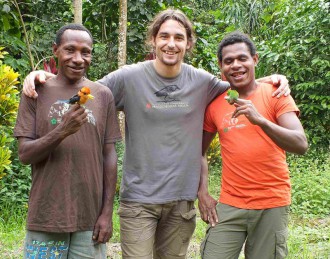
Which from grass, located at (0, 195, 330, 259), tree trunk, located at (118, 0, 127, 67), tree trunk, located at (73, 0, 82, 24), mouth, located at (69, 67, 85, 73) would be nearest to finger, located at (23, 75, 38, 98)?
mouth, located at (69, 67, 85, 73)

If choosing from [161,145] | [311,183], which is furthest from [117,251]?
[311,183]

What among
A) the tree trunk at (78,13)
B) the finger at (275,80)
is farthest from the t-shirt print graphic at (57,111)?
the tree trunk at (78,13)

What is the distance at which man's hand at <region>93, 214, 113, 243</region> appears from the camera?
2.64 metres

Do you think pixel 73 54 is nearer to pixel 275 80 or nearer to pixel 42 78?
pixel 42 78

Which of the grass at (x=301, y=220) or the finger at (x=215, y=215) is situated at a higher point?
the finger at (x=215, y=215)

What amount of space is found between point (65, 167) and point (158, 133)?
2.27ft

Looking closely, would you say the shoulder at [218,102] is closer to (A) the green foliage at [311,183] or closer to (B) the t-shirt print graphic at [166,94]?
(B) the t-shirt print graphic at [166,94]

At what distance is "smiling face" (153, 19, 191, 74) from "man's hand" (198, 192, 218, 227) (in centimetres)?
87

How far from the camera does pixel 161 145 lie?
2.99 meters

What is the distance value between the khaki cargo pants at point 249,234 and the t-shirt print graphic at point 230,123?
0.49 meters

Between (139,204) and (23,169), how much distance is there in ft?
11.0

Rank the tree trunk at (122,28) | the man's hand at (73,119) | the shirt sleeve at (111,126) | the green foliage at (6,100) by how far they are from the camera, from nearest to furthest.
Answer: the man's hand at (73,119) → the shirt sleeve at (111,126) → the green foliage at (6,100) → the tree trunk at (122,28)

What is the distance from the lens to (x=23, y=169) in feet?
19.4

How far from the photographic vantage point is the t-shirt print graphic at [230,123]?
291cm
